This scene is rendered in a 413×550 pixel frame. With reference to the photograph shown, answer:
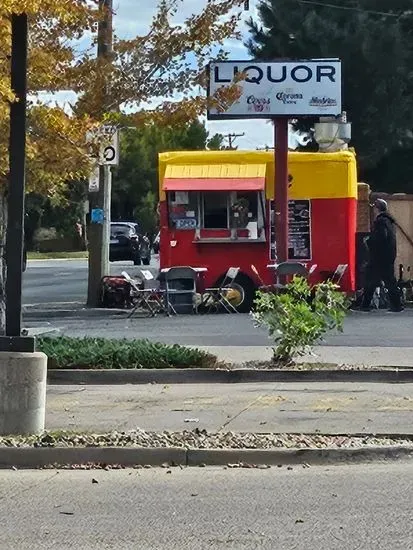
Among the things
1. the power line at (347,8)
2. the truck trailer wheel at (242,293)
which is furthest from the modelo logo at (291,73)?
the power line at (347,8)

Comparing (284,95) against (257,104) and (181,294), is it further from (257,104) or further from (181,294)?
(181,294)

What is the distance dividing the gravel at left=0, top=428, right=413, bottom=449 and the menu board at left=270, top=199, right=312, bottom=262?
487 inches

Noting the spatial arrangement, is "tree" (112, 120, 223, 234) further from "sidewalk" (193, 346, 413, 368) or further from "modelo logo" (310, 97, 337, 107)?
"sidewalk" (193, 346, 413, 368)

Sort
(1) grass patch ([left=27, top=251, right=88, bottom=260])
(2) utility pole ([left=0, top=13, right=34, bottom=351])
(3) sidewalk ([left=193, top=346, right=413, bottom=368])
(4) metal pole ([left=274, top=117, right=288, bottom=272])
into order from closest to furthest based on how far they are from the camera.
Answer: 1. (2) utility pole ([left=0, top=13, right=34, bottom=351])
2. (3) sidewalk ([left=193, top=346, right=413, bottom=368])
3. (4) metal pole ([left=274, top=117, right=288, bottom=272])
4. (1) grass patch ([left=27, top=251, right=88, bottom=260])

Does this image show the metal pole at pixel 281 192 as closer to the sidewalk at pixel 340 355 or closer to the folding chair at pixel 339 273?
the folding chair at pixel 339 273

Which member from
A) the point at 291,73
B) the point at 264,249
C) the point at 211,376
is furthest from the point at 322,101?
the point at 211,376

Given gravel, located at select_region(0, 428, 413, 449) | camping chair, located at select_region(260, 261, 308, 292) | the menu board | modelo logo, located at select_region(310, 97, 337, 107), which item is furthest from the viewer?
the menu board

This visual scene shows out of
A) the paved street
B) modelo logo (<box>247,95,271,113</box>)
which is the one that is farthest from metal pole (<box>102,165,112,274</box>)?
modelo logo (<box>247,95,271,113</box>)

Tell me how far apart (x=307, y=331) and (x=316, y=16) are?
24079 millimetres

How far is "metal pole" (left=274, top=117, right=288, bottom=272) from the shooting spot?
20891 mm

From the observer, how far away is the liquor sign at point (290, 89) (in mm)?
21500

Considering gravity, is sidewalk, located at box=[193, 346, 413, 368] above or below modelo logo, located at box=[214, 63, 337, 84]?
below

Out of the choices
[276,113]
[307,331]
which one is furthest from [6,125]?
[276,113]

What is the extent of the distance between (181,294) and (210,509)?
13884mm
